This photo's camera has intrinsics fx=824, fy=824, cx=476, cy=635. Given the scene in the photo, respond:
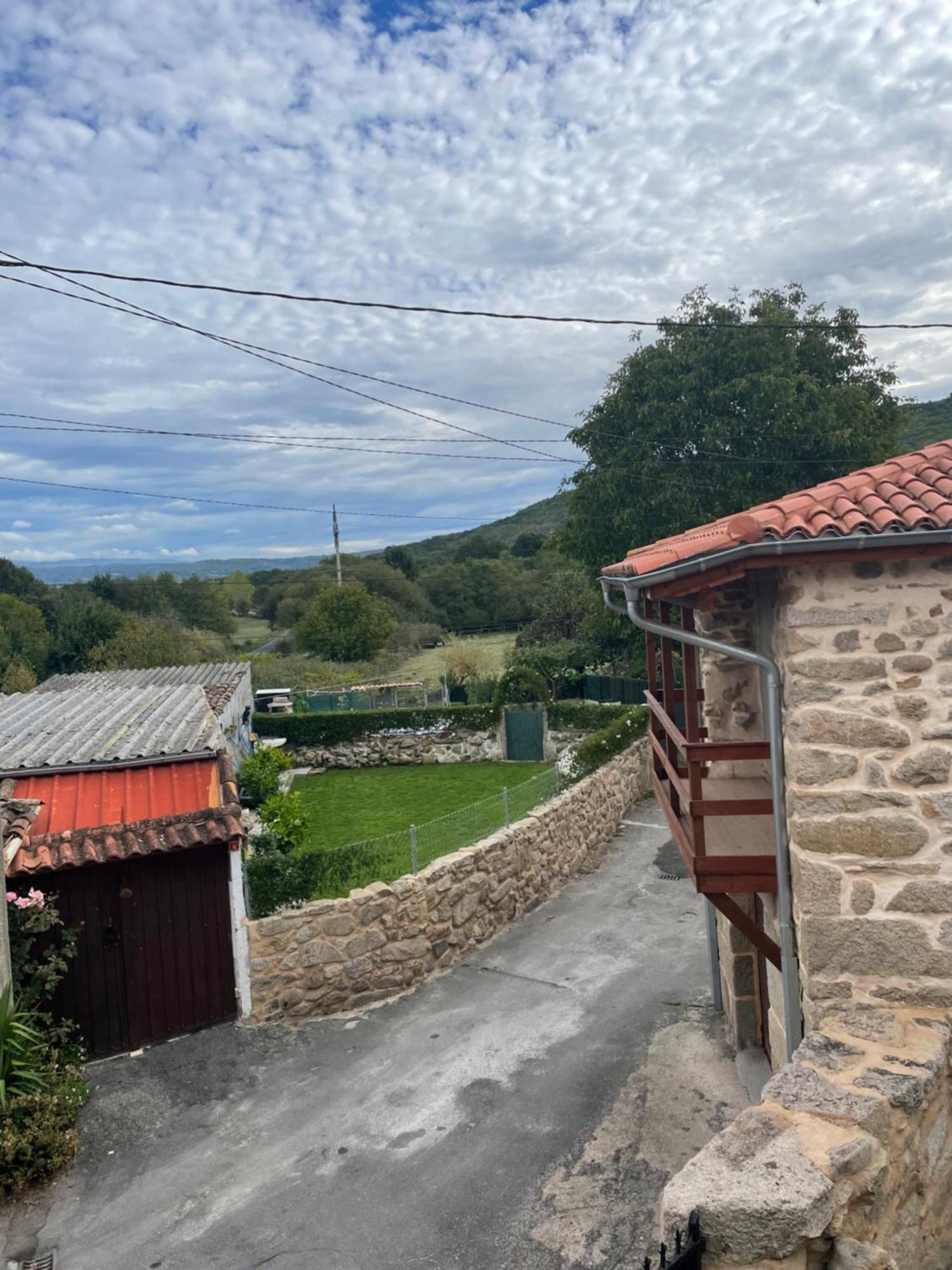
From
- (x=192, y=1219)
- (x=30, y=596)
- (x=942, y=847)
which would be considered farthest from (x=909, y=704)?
(x=30, y=596)

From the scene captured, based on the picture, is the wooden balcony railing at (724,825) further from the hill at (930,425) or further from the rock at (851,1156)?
the hill at (930,425)

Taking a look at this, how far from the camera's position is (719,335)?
22797mm

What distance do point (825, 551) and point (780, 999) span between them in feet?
11.0

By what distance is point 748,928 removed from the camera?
212 inches

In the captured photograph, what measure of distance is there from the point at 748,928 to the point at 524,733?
18606mm

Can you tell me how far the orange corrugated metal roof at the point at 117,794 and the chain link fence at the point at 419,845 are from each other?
4.95ft

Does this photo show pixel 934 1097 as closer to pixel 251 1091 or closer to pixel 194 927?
pixel 251 1091

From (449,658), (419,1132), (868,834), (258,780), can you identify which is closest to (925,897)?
(868,834)

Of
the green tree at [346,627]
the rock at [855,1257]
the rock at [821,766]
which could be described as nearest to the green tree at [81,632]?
Result: the green tree at [346,627]

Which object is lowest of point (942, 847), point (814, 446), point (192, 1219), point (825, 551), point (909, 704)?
point (192, 1219)

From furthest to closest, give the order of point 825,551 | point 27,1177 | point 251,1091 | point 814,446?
point 814,446
point 251,1091
point 27,1177
point 825,551

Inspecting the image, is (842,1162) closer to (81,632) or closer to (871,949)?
(871,949)

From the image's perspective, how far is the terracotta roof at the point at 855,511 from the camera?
4359 millimetres

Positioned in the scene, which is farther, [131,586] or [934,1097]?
[131,586]
